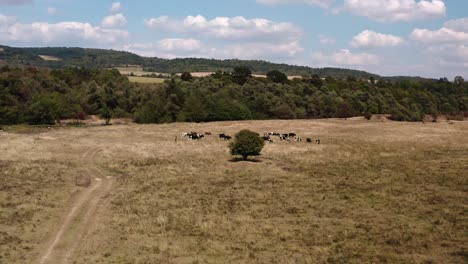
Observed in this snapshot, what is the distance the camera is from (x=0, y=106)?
94.9 metres

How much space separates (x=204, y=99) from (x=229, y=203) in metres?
70.7

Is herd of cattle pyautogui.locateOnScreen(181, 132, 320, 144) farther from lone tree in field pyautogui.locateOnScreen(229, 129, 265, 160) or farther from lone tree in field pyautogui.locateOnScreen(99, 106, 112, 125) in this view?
lone tree in field pyautogui.locateOnScreen(99, 106, 112, 125)

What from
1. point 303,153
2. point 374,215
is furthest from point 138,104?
point 374,215

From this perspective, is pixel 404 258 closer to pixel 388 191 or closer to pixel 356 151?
pixel 388 191

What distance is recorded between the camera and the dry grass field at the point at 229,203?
24953 mm

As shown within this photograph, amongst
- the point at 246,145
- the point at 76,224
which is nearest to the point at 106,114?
the point at 246,145

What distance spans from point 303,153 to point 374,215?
27.8m

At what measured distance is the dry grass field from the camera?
25.0 meters

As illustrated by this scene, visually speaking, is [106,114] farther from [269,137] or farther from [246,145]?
[246,145]

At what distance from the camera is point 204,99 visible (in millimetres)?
104500

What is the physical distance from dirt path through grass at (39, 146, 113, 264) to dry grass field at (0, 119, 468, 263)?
10cm

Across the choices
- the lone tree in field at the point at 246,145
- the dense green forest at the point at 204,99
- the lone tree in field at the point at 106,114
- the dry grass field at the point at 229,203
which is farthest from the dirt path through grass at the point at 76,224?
the dense green forest at the point at 204,99

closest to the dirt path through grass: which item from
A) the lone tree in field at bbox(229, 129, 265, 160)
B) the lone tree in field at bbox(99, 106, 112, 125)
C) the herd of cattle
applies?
the lone tree in field at bbox(229, 129, 265, 160)

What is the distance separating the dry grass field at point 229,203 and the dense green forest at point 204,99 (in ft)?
121
